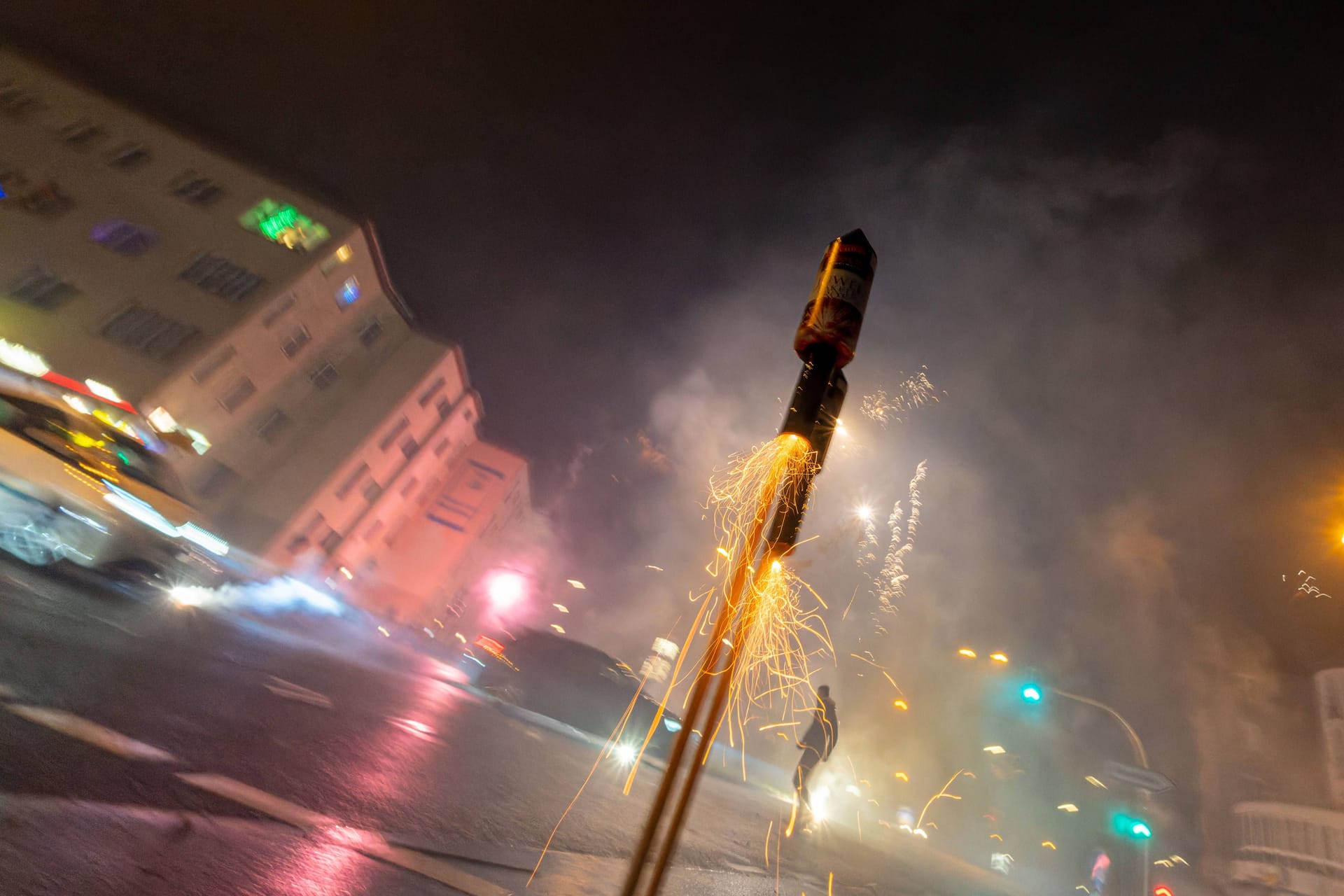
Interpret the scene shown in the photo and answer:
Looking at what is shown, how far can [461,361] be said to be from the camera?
4084cm

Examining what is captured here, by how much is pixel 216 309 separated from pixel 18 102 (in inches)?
489

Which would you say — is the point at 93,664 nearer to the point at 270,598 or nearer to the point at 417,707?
the point at 417,707

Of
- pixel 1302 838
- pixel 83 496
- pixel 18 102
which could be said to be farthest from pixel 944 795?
pixel 18 102

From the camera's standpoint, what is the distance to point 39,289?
22.9 m

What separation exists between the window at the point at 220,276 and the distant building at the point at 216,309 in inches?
2.8

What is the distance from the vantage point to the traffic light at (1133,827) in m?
10.4

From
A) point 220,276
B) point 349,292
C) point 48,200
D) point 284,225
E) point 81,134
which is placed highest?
point 349,292

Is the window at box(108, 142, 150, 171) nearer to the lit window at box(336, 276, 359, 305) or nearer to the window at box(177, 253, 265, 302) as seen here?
the window at box(177, 253, 265, 302)

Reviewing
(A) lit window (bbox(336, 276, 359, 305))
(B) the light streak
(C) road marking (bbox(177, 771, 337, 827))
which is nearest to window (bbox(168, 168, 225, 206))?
(A) lit window (bbox(336, 276, 359, 305))

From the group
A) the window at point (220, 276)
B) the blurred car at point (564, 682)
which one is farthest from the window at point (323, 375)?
the blurred car at point (564, 682)

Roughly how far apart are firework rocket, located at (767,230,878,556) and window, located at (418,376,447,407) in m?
38.7

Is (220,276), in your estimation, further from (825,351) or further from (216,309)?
(825,351)

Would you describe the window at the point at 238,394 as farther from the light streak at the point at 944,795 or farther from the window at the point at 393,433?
the light streak at the point at 944,795

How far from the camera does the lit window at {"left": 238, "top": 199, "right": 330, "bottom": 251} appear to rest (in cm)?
2755
